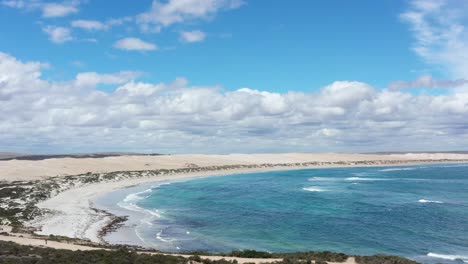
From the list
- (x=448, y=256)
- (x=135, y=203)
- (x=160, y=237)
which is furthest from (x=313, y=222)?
(x=135, y=203)

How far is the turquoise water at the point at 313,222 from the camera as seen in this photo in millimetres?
33469

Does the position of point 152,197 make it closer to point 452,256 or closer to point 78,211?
point 78,211

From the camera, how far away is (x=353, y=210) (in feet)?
169

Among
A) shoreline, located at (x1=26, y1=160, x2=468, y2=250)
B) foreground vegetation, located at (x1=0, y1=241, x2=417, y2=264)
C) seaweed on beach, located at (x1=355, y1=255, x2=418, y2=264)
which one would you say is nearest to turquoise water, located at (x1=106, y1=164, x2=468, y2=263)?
shoreline, located at (x1=26, y1=160, x2=468, y2=250)

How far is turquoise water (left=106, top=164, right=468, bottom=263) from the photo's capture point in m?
33.5

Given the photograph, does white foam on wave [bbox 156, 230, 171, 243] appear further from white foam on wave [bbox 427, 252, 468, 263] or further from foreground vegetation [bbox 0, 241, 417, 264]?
white foam on wave [bbox 427, 252, 468, 263]

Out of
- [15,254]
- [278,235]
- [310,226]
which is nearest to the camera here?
[15,254]

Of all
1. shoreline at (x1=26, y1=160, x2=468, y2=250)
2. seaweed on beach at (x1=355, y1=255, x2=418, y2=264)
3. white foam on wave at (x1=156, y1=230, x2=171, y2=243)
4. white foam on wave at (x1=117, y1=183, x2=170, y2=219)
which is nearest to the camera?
seaweed on beach at (x1=355, y1=255, x2=418, y2=264)

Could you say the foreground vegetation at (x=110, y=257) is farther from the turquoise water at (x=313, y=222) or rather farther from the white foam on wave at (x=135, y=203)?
the white foam on wave at (x=135, y=203)

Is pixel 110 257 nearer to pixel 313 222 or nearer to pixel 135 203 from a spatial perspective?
pixel 313 222

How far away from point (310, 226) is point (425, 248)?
37.6ft

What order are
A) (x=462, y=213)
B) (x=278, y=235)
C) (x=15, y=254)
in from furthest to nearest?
1. (x=462, y=213)
2. (x=278, y=235)
3. (x=15, y=254)

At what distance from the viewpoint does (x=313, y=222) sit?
44.2 meters

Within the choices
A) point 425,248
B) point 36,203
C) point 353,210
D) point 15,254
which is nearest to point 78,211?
point 36,203
